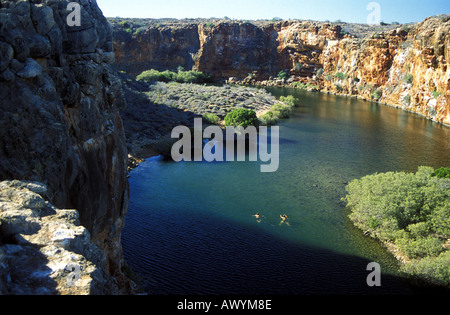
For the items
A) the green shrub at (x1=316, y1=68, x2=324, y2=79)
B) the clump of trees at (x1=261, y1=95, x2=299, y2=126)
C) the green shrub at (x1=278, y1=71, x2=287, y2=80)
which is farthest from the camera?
the green shrub at (x1=278, y1=71, x2=287, y2=80)

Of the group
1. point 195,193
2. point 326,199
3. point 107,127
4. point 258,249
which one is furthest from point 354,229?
point 107,127

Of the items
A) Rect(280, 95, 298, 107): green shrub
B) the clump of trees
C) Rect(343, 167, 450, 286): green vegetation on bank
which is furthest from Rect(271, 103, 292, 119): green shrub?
Rect(343, 167, 450, 286): green vegetation on bank

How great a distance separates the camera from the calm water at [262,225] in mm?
21188

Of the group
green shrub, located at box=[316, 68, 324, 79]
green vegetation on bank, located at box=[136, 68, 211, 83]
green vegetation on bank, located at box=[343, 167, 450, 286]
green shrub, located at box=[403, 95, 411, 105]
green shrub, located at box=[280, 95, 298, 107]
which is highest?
green shrub, located at box=[316, 68, 324, 79]

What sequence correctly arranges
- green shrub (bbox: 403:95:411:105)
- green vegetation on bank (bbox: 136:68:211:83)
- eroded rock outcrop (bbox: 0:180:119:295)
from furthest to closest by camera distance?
green vegetation on bank (bbox: 136:68:211:83) < green shrub (bbox: 403:95:411:105) < eroded rock outcrop (bbox: 0:180:119:295)

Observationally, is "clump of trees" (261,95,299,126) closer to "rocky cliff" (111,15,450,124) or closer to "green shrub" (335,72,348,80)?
"rocky cliff" (111,15,450,124)

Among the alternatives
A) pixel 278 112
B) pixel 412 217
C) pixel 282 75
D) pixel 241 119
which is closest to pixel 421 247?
pixel 412 217

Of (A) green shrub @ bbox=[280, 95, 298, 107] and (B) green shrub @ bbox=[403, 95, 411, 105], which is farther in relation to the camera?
(A) green shrub @ bbox=[280, 95, 298, 107]

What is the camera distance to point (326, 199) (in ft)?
107

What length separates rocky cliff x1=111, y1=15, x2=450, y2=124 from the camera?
83375 millimetres

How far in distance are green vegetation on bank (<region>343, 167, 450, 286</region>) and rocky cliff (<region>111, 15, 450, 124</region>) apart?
168 ft

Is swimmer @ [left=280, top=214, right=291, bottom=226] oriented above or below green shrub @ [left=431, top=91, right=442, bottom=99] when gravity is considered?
below

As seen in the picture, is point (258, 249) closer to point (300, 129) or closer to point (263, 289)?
point (263, 289)
